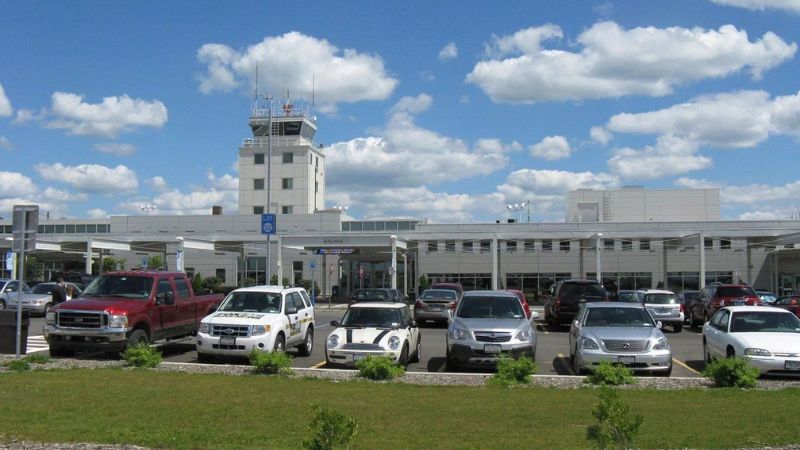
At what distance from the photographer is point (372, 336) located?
51.1 feet

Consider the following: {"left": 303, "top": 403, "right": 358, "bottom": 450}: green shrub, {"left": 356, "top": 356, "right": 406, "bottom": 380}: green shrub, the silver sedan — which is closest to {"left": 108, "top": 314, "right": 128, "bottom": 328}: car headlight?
{"left": 356, "top": 356, "right": 406, "bottom": 380}: green shrub

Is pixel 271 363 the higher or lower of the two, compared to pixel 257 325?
lower

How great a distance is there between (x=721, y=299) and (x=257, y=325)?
1972 centimetres

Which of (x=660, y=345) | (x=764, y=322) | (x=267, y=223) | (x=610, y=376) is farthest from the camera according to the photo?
(x=267, y=223)

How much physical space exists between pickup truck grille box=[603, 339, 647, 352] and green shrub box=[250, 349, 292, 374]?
599 cm

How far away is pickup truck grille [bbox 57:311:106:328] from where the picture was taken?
1675 centimetres

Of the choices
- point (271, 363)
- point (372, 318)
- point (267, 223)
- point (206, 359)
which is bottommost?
point (206, 359)

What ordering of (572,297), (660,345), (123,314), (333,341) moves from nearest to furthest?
(660,345)
(333,341)
(123,314)
(572,297)

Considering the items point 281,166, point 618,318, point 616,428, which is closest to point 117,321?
point 618,318

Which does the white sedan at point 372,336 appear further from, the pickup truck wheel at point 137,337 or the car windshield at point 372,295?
the car windshield at point 372,295

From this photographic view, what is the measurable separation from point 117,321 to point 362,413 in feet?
28.4

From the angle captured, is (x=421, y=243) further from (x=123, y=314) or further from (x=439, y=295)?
(x=123, y=314)

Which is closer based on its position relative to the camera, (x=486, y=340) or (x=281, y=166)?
(x=486, y=340)

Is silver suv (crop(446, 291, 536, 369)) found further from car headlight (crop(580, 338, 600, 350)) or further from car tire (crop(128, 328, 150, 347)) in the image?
car tire (crop(128, 328, 150, 347))
